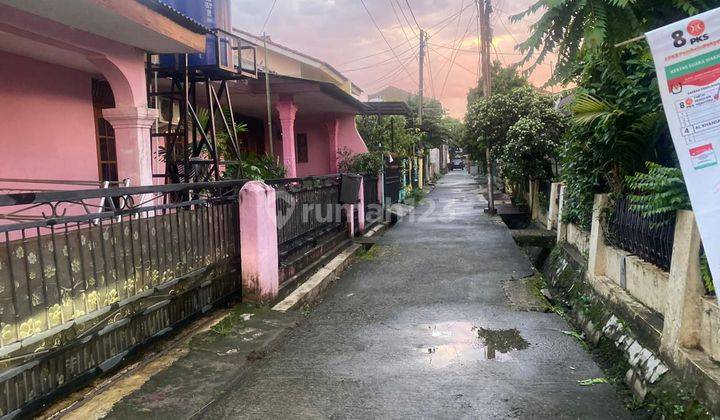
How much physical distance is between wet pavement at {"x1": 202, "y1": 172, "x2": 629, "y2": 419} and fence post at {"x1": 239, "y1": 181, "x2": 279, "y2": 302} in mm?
676

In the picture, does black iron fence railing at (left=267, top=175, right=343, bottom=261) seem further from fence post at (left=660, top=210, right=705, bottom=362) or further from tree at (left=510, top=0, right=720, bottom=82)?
fence post at (left=660, top=210, right=705, bottom=362)

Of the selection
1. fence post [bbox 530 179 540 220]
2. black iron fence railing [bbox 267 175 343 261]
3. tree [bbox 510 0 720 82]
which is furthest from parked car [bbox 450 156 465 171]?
tree [bbox 510 0 720 82]

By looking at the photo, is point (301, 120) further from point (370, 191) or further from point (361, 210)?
point (361, 210)

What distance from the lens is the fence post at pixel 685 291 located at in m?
3.19

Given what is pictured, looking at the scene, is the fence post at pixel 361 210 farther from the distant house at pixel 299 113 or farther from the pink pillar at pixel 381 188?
the pink pillar at pixel 381 188

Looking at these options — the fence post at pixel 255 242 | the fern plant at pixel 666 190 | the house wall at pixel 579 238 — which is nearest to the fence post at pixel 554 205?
the house wall at pixel 579 238

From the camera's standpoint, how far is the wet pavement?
3410 millimetres

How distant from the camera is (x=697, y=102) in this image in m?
2.51

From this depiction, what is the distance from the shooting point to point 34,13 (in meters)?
4.62

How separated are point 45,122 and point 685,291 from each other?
758 centimetres

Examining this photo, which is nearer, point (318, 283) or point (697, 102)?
point (697, 102)

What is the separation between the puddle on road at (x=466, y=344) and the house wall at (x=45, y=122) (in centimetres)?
554

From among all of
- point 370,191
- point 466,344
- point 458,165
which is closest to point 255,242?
point 466,344

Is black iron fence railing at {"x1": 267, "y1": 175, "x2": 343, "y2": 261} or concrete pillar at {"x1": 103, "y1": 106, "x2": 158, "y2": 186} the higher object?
concrete pillar at {"x1": 103, "y1": 106, "x2": 158, "y2": 186}
